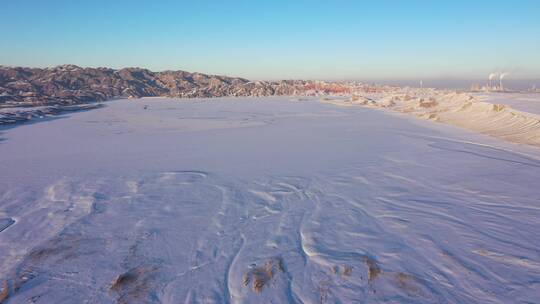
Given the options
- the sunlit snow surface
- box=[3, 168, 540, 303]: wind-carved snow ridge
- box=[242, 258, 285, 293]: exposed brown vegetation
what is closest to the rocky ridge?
the sunlit snow surface

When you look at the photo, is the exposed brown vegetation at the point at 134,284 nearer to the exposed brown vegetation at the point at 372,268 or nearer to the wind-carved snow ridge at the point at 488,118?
the exposed brown vegetation at the point at 372,268

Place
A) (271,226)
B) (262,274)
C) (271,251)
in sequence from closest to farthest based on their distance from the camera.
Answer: (262,274) → (271,251) → (271,226)

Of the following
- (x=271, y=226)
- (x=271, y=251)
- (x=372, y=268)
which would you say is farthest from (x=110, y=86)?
(x=372, y=268)

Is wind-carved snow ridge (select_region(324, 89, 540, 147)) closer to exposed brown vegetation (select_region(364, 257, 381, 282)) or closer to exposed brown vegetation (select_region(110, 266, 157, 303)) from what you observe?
exposed brown vegetation (select_region(364, 257, 381, 282))

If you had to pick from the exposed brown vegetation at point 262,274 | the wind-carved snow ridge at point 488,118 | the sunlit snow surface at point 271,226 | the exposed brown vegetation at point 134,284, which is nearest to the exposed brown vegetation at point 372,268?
the sunlit snow surface at point 271,226

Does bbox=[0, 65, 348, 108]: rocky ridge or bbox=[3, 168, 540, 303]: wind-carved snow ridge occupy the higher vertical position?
bbox=[0, 65, 348, 108]: rocky ridge

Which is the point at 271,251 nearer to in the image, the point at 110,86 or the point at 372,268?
the point at 372,268

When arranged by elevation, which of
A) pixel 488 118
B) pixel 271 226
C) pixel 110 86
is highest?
pixel 110 86

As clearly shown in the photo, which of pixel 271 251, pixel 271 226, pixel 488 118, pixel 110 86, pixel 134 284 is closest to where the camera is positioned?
pixel 134 284
